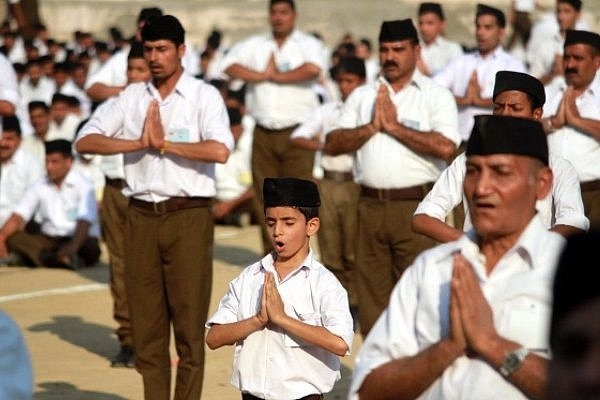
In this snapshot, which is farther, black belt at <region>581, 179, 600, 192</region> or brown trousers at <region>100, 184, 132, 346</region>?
brown trousers at <region>100, 184, 132, 346</region>

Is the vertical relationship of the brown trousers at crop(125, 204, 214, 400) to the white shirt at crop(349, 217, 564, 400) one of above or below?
below

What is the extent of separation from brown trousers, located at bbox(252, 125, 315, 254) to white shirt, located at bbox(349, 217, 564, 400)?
982 cm

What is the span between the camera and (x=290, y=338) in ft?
23.2

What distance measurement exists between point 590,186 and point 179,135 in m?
3.00

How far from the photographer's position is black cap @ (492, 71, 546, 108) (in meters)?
7.72

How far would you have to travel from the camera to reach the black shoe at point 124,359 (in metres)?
11.9

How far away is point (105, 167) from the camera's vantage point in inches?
515

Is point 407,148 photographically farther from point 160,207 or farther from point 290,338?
point 290,338

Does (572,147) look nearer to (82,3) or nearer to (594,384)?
(594,384)

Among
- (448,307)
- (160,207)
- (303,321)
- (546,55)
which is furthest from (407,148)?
(546,55)

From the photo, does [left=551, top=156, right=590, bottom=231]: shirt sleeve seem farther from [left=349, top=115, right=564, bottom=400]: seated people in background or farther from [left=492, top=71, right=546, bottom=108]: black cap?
[left=349, top=115, right=564, bottom=400]: seated people in background

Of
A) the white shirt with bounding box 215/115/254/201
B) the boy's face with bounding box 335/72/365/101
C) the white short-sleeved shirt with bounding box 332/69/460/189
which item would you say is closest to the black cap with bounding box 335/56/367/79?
the boy's face with bounding box 335/72/365/101

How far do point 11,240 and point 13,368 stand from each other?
1197 cm

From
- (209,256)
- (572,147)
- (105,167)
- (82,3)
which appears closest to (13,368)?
(209,256)
